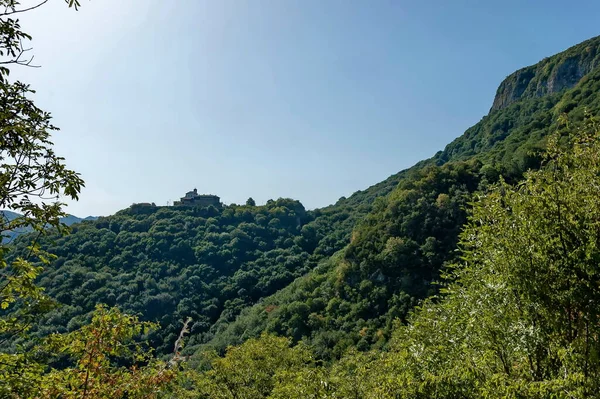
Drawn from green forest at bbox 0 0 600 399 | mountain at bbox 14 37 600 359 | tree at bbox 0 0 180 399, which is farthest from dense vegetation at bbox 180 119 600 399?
mountain at bbox 14 37 600 359

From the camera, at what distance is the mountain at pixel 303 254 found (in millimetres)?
41875

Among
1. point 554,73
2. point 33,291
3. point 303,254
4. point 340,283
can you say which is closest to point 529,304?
point 33,291

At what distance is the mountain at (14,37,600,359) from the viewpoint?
41875mm

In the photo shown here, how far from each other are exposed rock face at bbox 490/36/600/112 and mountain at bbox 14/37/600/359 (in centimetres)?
42

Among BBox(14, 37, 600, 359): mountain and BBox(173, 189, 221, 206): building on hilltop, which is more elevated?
BBox(173, 189, 221, 206): building on hilltop

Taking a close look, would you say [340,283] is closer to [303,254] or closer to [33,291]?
[303,254]

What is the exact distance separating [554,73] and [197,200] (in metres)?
107

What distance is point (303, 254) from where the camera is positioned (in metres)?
79.2

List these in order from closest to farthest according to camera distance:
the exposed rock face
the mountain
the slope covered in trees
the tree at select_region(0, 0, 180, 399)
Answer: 1. the tree at select_region(0, 0, 180, 399)
2. the slope covered in trees
3. the mountain
4. the exposed rock face

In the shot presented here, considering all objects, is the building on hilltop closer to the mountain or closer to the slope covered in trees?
the mountain

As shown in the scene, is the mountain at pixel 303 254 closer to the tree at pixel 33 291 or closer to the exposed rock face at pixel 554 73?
the exposed rock face at pixel 554 73

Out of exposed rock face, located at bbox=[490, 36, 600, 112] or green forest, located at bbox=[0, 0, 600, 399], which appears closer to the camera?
green forest, located at bbox=[0, 0, 600, 399]

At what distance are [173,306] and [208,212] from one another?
4173 cm

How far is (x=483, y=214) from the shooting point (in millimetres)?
7984
